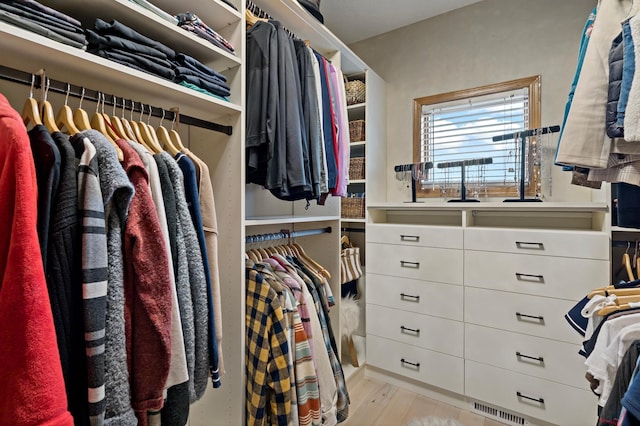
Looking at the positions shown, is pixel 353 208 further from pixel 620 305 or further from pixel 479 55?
pixel 620 305

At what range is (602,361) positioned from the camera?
3.16 feet

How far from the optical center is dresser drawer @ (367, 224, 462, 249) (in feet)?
6.48

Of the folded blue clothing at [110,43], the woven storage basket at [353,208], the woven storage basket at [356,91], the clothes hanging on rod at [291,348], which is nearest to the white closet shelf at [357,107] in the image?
the woven storage basket at [356,91]

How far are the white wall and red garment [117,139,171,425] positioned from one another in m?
2.11

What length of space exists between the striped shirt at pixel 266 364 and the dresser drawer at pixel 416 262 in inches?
43.5

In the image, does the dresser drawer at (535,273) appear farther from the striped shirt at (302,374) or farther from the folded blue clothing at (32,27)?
the folded blue clothing at (32,27)

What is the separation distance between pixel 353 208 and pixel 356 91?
Answer: 2.86 ft

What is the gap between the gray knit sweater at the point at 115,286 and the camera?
2.43 ft

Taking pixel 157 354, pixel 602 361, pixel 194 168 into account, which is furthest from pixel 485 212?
pixel 157 354

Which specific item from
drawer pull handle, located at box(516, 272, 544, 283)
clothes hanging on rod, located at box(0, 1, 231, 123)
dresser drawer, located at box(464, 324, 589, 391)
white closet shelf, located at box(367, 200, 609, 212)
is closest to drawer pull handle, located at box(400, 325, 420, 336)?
dresser drawer, located at box(464, 324, 589, 391)

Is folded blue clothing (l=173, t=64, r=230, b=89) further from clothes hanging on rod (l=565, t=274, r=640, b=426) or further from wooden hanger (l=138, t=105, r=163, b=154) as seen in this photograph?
clothes hanging on rod (l=565, t=274, r=640, b=426)

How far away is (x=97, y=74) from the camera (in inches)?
38.0

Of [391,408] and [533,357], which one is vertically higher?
[533,357]

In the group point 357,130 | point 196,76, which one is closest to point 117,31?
point 196,76
